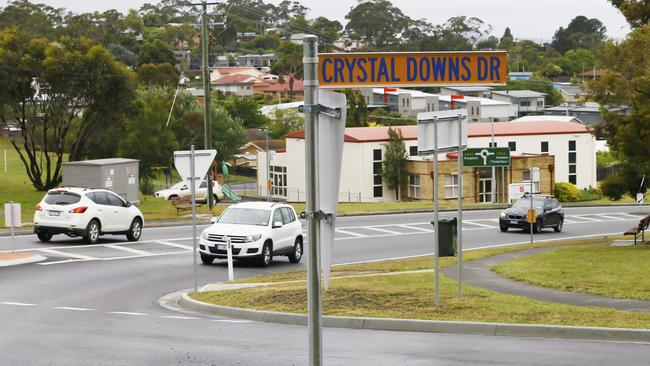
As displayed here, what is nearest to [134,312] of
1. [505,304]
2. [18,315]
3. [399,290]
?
[18,315]

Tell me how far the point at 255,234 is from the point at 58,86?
29184mm

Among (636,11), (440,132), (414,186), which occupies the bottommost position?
(414,186)

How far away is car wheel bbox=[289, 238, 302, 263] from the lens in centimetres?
3092

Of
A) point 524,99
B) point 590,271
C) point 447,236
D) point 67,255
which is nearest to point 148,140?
point 67,255

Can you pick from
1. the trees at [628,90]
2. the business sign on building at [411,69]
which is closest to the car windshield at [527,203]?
the trees at [628,90]

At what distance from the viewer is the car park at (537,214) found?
43406mm

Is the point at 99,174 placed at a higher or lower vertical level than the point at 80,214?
higher

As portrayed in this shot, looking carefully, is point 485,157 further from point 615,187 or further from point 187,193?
point 187,193

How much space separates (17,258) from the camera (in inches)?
1138

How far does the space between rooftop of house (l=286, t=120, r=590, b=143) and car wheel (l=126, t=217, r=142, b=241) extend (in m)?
49.7

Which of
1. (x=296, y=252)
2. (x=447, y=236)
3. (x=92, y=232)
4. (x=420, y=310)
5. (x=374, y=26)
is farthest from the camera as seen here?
(x=374, y=26)

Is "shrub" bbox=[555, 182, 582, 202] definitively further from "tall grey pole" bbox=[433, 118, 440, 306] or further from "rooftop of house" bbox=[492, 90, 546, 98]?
"rooftop of house" bbox=[492, 90, 546, 98]

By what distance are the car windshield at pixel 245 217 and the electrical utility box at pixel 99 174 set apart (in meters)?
17.1

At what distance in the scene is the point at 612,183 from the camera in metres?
38.1
